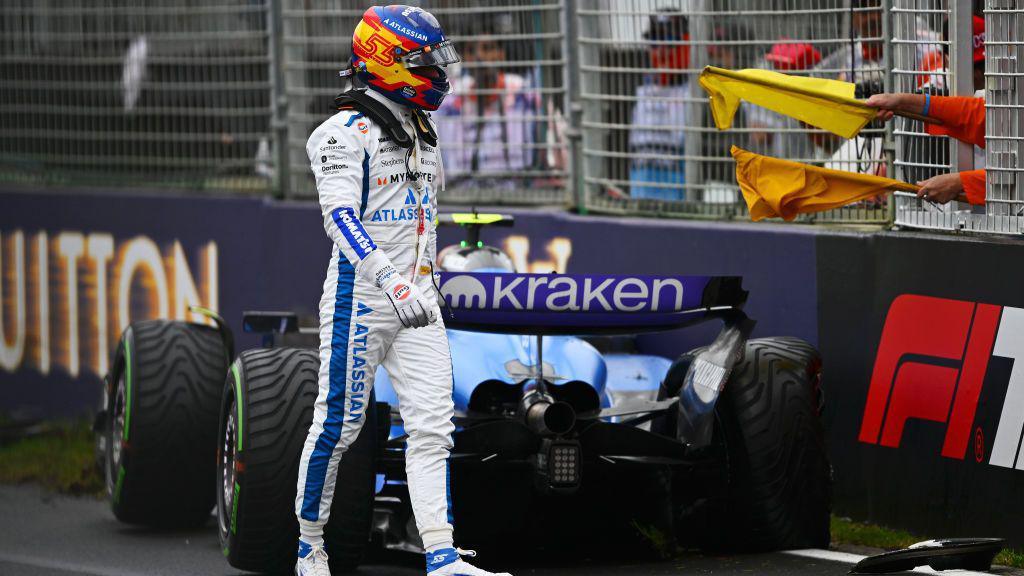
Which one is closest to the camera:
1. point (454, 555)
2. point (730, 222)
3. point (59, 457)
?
point (454, 555)

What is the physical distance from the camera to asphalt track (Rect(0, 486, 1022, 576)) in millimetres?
6766

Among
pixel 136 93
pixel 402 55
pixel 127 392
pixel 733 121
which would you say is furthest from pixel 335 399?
pixel 136 93

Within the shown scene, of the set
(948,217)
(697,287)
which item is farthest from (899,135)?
(697,287)

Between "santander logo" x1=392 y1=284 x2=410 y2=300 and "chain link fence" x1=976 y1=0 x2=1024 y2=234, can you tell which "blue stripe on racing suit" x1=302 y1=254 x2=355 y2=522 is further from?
"chain link fence" x1=976 y1=0 x2=1024 y2=234

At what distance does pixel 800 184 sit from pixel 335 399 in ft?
7.38

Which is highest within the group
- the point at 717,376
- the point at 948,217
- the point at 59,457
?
the point at 948,217

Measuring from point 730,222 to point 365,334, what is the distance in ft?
10.9

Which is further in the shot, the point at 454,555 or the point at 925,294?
the point at 925,294

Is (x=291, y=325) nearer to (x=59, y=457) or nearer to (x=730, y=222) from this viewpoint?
(x=730, y=222)

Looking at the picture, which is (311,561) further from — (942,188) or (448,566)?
(942,188)

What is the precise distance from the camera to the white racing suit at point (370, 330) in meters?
6.06

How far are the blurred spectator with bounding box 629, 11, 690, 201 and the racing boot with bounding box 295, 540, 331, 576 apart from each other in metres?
3.87

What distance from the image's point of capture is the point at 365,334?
618 centimetres

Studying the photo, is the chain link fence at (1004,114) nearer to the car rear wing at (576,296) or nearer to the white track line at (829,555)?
the car rear wing at (576,296)
